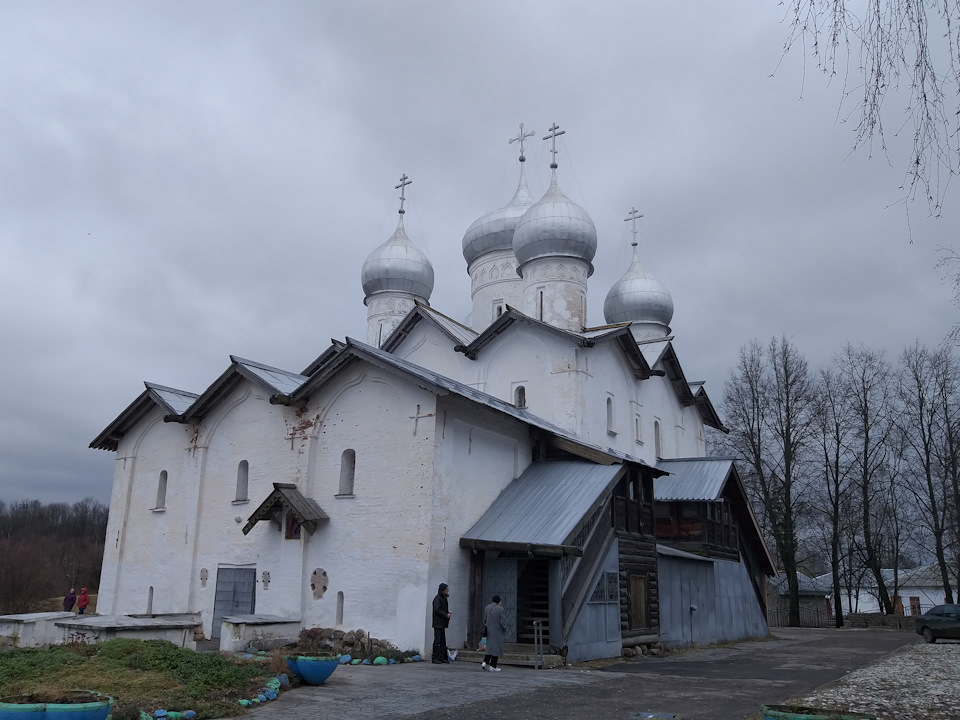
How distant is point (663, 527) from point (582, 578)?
8851 mm

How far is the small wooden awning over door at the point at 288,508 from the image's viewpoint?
16.1 metres

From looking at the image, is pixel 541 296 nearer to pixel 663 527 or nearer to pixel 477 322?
pixel 477 322

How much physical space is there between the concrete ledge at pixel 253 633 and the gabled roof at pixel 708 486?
11128 millimetres

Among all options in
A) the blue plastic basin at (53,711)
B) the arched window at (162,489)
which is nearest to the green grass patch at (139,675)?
the blue plastic basin at (53,711)

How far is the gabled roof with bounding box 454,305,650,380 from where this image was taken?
862 inches

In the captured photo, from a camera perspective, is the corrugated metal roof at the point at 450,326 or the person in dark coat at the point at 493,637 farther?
the corrugated metal roof at the point at 450,326

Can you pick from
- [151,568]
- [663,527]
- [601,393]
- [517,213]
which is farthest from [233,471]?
[517,213]

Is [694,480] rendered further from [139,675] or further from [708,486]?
[139,675]

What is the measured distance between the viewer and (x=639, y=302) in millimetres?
31297

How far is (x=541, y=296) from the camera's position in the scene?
81.1ft

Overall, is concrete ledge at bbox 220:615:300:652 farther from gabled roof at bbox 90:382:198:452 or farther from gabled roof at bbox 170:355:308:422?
gabled roof at bbox 90:382:198:452

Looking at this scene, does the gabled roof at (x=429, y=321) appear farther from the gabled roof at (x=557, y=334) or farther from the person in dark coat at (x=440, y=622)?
the person in dark coat at (x=440, y=622)

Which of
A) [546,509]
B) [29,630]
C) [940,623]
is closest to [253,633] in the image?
[29,630]

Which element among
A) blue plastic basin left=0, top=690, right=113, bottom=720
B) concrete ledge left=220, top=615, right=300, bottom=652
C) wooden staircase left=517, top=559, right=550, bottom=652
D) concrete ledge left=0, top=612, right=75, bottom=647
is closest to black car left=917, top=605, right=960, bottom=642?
wooden staircase left=517, top=559, right=550, bottom=652
